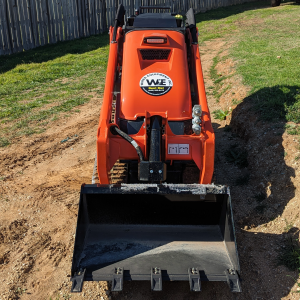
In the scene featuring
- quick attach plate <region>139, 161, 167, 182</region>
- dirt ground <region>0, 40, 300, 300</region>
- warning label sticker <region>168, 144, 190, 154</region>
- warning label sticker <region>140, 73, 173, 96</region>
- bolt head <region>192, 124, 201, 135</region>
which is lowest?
dirt ground <region>0, 40, 300, 300</region>

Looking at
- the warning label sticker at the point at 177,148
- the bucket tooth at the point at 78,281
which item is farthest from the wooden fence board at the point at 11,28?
the bucket tooth at the point at 78,281

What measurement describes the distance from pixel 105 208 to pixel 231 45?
36.9 ft

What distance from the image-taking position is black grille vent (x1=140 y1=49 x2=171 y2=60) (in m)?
5.58

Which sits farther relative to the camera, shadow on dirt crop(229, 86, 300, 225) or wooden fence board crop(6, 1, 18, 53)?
wooden fence board crop(6, 1, 18, 53)

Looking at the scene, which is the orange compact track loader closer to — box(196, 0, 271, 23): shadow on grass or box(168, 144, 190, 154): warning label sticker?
box(168, 144, 190, 154): warning label sticker

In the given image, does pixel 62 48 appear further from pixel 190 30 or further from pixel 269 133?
pixel 269 133

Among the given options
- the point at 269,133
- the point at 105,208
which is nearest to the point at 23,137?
the point at 105,208

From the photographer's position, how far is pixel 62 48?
1512cm

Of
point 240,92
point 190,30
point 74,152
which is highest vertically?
point 190,30

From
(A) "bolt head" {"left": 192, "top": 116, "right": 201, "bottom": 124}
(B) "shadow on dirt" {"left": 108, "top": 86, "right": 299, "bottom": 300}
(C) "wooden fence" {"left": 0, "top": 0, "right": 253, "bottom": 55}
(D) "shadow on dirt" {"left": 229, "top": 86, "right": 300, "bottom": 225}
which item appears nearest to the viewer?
(B) "shadow on dirt" {"left": 108, "top": 86, "right": 299, "bottom": 300}

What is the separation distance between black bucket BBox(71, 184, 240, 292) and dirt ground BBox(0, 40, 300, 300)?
41 centimetres

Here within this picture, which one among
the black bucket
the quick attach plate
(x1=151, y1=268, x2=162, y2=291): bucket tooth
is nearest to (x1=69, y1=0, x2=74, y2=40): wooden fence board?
the quick attach plate

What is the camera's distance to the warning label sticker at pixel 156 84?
17.3 feet

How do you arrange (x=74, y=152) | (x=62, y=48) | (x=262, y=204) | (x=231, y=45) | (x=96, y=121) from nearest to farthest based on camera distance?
1. (x=262, y=204)
2. (x=74, y=152)
3. (x=96, y=121)
4. (x=231, y=45)
5. (x=62, y=48)
